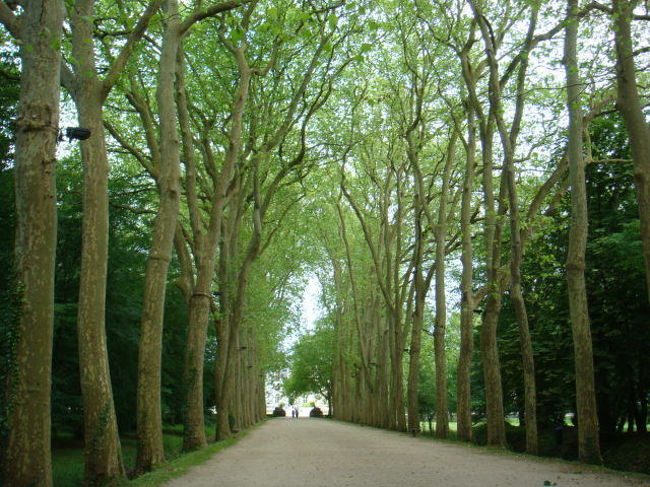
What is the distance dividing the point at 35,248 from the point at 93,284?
5.54ft

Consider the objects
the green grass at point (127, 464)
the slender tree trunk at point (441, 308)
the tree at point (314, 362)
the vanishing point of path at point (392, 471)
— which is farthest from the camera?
the tree at point (314, 362)

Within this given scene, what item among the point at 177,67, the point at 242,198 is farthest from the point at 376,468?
the point at 242,198

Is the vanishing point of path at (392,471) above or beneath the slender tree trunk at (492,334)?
beneath

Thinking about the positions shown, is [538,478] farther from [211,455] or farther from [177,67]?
[177,67]

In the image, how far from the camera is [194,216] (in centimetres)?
1556

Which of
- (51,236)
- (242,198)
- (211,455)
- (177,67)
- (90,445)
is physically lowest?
(211,455)

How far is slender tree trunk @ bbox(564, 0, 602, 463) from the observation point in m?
10.9

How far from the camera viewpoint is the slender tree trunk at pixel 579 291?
1095 centimetres

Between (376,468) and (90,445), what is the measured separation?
459 cm

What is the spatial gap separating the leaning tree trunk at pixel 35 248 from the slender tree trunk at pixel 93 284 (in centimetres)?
139

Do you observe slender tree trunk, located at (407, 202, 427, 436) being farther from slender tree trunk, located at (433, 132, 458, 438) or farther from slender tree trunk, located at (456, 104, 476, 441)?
slender tree trunk, located at (456, 104, 476, 441)

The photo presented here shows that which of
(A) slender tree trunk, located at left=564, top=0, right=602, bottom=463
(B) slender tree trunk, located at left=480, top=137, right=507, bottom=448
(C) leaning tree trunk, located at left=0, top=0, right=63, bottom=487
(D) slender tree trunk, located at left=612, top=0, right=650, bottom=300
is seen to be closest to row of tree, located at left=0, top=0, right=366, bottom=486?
(C) leaning tree trunk, located at left=0, top=0, right=63, bottom=487

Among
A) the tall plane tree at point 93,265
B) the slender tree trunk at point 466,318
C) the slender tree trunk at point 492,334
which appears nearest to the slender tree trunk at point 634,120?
the slender tree trunk at point 492,334

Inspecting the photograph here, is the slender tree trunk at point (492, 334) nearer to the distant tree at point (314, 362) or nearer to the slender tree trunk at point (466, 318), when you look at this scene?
the slender tree trunk at point (466, 318)
